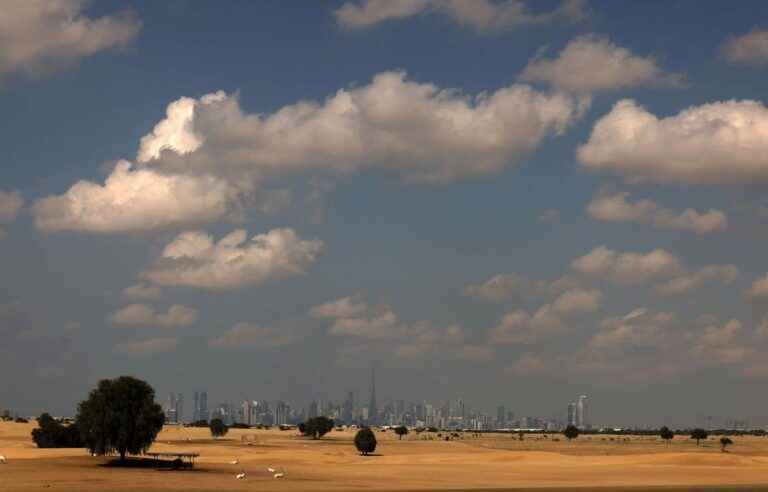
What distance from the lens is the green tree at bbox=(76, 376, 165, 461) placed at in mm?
89750

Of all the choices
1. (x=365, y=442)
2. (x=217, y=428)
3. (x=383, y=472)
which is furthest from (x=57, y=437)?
(x=217, y=428)

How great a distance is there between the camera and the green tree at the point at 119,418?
89750mm

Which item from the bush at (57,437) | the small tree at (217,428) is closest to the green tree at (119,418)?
the bush at (57,437)

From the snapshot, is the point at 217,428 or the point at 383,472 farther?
the point at 217,428

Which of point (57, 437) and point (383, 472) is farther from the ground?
point (57, 437)

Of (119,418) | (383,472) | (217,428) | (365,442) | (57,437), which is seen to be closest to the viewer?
(119,418)

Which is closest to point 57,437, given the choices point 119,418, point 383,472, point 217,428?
point 119,418

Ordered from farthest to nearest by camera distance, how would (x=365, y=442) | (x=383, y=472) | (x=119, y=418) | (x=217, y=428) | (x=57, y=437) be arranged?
1. (x=217, y=428)
2. (x=365, y=442)
3. (x=57, y=437)
4. (x=383, y=472)
5. (x=119, y=418)

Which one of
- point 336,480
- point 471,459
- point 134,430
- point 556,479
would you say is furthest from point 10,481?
point 471,459

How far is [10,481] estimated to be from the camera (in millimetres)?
73562

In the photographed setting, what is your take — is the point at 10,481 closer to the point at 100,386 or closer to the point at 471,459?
the point at 100,386

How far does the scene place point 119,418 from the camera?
293ft

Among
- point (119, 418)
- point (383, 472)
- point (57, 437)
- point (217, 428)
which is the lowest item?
point (383, 472)

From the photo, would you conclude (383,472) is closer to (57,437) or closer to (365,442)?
(365,442)
